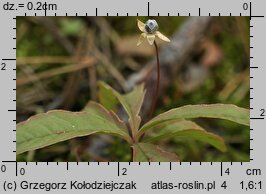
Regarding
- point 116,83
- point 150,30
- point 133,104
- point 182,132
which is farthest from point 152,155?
point 116,83

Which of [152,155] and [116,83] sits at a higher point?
[116,83]

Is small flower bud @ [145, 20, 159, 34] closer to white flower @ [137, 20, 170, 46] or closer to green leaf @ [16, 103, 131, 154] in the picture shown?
white flower @ [137, 20, 170, 46]

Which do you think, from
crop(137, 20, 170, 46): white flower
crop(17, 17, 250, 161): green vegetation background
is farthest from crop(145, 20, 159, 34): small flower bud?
crop(17, 17, 250, 161): green vegetation background

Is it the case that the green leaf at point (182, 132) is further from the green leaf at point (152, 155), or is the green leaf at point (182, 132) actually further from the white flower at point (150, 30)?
the white flower at point (150, 30)

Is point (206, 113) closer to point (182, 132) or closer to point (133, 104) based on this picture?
point (182, 132)

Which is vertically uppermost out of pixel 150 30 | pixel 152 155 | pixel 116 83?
pixel 150 30

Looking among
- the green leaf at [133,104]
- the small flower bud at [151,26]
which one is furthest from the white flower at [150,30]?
the green leaf at [133,104]

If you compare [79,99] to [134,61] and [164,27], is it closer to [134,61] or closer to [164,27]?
[134,61]
